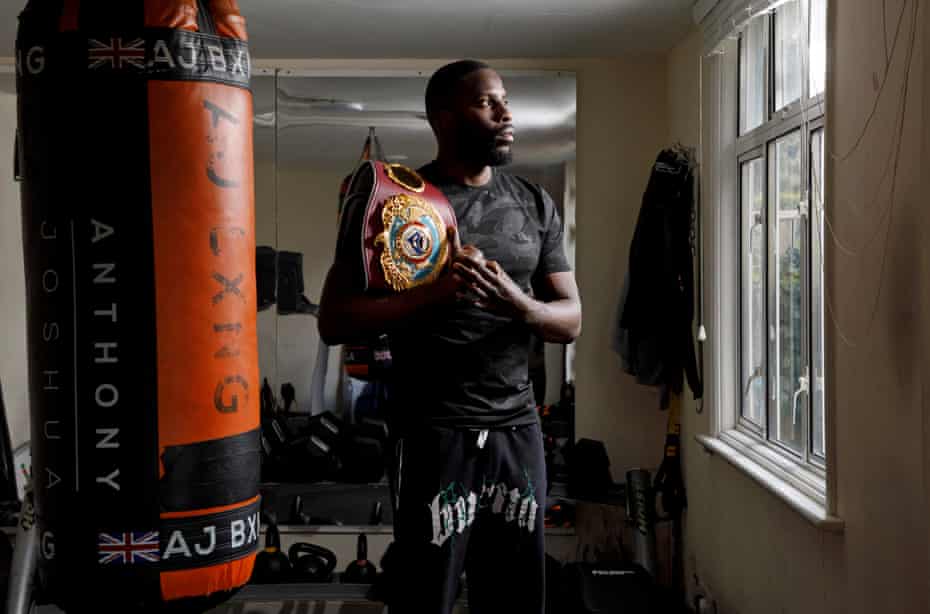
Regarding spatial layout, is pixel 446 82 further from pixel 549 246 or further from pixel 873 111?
pixel 873 111

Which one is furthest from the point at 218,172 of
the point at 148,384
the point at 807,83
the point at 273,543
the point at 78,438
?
the point at 273,543

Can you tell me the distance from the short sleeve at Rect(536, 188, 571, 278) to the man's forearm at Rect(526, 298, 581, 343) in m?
0.07

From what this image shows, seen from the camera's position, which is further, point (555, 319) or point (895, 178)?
point (895, 178)

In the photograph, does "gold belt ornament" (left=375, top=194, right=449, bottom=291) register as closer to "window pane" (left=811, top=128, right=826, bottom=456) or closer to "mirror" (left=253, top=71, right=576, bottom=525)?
"window pane" (left=811, top=128, right=826, bottom=456)

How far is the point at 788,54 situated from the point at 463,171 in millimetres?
1617

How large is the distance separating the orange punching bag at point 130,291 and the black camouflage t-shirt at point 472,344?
16.1 inches

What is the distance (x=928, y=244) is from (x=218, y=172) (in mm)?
1261

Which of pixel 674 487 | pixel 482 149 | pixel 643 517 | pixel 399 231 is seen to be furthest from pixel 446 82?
pixel 674 487

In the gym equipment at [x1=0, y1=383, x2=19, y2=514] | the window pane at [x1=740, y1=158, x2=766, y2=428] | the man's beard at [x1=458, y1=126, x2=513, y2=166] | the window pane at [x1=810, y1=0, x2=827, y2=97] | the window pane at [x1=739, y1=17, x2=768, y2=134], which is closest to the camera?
the man's beard at [x1=458, y1=126, x2=513, y2=166]

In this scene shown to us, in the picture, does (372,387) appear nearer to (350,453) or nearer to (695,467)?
(350,453)

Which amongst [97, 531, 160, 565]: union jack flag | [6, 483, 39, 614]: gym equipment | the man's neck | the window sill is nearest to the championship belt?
the man's neck

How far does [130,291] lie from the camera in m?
1.40

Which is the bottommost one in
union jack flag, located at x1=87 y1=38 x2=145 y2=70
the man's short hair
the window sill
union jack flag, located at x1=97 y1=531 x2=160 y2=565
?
the window sill

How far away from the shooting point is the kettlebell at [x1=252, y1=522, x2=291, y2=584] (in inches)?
154
